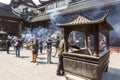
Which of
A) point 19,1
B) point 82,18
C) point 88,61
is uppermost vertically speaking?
point 19,1

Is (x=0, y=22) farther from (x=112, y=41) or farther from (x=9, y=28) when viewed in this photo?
(x=112, y=41)

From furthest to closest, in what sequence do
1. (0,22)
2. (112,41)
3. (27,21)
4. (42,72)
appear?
(27,21) → (0,22) → (112,41) → (42,72)

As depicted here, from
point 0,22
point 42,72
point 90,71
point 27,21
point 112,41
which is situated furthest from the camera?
point 27,21

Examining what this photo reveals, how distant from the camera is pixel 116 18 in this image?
14.6m

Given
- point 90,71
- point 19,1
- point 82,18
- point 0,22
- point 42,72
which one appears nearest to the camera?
point 90,71

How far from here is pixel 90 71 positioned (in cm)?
557

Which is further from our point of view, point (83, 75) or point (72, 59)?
point (72, 59)

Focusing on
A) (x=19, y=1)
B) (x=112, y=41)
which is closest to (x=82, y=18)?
(x=112, y=41)

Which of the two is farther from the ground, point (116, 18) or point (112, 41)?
point (116, 18)

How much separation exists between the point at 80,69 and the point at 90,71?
456 millimetres

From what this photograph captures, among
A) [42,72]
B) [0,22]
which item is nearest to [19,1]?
[0,22]

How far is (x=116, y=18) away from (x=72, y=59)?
33.1 ft

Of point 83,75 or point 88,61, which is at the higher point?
point 88,61

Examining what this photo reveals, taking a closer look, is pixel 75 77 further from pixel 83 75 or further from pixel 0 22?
pixel 0 22
